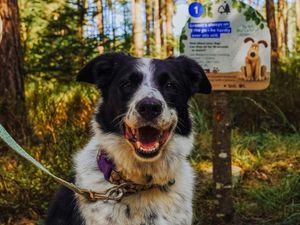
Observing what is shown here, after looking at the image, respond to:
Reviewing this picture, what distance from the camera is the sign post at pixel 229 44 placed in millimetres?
4156

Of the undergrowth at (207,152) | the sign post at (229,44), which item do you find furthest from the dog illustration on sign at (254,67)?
the undergrowth at (207,152)

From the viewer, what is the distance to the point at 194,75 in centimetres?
329

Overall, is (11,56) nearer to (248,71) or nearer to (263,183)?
(248,71)

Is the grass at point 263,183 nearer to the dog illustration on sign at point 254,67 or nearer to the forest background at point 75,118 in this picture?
the forest background at point 75,118

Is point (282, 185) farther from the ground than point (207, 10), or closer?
closer

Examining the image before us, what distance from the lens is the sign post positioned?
416 cm

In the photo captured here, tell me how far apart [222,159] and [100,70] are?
6.17ft

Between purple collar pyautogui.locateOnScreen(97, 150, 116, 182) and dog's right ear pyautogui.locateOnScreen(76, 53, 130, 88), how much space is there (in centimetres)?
47

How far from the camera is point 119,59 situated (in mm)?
3098

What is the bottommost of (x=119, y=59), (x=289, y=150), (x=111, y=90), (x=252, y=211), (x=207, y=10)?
(x=252, y=211)

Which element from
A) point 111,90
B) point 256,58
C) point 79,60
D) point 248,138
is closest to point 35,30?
point 79,60

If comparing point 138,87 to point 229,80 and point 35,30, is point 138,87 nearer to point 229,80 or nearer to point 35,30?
point 229,80

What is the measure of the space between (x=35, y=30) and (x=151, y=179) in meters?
4.84

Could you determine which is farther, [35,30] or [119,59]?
[35,30]
